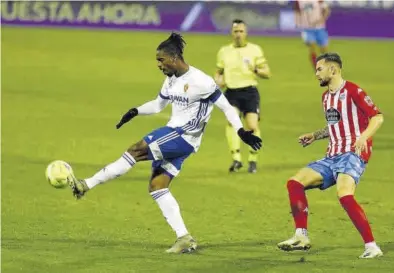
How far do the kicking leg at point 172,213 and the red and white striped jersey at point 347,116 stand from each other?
1777mm

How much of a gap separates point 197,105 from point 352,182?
1898 mm

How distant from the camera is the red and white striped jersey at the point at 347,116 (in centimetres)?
1147

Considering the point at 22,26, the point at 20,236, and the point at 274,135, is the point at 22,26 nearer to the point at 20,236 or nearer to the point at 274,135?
the point at 274,135

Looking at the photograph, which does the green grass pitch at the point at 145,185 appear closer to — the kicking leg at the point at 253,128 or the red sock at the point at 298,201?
the kicking leg at the point at 253,128

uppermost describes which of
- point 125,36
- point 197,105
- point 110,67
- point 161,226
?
point 125,36

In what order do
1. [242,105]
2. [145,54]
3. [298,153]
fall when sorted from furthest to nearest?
Result: 1. [145,54]
2. [298,153]
3. [242,105]

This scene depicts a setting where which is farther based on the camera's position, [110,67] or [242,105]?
[110,67]

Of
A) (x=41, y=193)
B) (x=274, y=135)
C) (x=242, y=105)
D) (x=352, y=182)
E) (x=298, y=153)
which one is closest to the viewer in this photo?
(x=352, y=182)

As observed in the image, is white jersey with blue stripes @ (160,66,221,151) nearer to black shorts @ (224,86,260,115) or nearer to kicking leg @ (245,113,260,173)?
kicking leg @ (245,113,260,173)

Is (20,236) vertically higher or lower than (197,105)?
lower

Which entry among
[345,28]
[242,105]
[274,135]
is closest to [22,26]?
[345,28]

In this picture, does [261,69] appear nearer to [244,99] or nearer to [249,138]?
[244,99]

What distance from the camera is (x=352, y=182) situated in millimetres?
11414

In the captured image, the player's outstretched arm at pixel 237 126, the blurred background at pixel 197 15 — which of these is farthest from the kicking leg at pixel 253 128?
the blurred background at pixel 197 15
